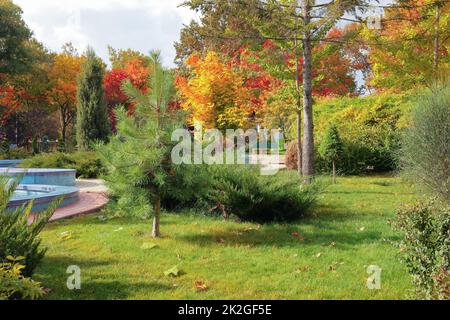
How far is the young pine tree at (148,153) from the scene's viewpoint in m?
5.56

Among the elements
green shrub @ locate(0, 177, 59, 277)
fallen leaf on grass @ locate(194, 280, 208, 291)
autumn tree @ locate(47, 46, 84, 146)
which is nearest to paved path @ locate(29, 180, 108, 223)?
green shrub @ locate(0, 177, 59, 277)

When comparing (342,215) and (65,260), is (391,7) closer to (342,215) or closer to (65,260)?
(342,215)

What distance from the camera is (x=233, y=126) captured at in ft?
56.1

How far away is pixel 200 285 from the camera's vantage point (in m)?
4.05

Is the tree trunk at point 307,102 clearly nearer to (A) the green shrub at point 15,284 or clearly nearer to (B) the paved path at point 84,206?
(B) the paved path at point 84,206

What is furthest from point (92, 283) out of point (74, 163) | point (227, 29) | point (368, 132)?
point (74, 163)

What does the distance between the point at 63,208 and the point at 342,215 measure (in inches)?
210

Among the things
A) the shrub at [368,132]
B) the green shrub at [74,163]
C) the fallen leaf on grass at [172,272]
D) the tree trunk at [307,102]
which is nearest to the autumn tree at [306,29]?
the tree trunk at [307,102]

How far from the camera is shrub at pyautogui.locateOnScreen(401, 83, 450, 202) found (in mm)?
6691

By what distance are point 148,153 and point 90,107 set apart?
47.0ft

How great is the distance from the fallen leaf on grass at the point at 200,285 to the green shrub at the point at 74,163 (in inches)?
454

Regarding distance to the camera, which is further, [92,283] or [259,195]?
[259,195]

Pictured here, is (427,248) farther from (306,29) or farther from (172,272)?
(306,29)

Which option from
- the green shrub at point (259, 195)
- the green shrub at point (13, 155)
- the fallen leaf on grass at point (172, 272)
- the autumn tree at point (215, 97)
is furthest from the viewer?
the green shrub at point (13, 155)
